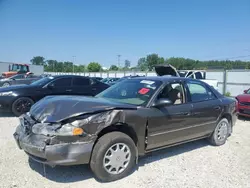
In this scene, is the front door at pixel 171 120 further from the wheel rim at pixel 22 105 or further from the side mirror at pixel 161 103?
the wheel rim at pixel 22 105

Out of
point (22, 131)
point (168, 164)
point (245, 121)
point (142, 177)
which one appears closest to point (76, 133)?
point (22, 131)

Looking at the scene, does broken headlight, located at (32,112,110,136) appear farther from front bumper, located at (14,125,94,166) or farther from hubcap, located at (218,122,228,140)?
hubcap, located at (218,122,228,140)

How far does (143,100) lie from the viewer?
360cm

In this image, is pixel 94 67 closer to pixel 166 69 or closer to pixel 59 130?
pixel 166 69

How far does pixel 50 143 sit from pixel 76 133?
1.15 ft

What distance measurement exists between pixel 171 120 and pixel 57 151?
199cm

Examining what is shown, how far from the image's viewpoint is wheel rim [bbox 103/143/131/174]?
10.0 ft

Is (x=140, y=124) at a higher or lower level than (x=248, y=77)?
lower

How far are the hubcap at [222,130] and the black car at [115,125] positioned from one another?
64cm

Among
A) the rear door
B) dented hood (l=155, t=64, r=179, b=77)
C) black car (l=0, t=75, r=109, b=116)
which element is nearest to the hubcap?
the rear door

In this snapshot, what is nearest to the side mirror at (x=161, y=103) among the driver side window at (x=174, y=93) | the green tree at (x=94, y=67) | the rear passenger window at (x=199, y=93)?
the driver side window at (x=174, y=93)

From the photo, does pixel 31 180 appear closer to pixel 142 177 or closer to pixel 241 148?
pixel 142 177

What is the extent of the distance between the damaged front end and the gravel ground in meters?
0.44

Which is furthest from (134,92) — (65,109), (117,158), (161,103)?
(65,109)
